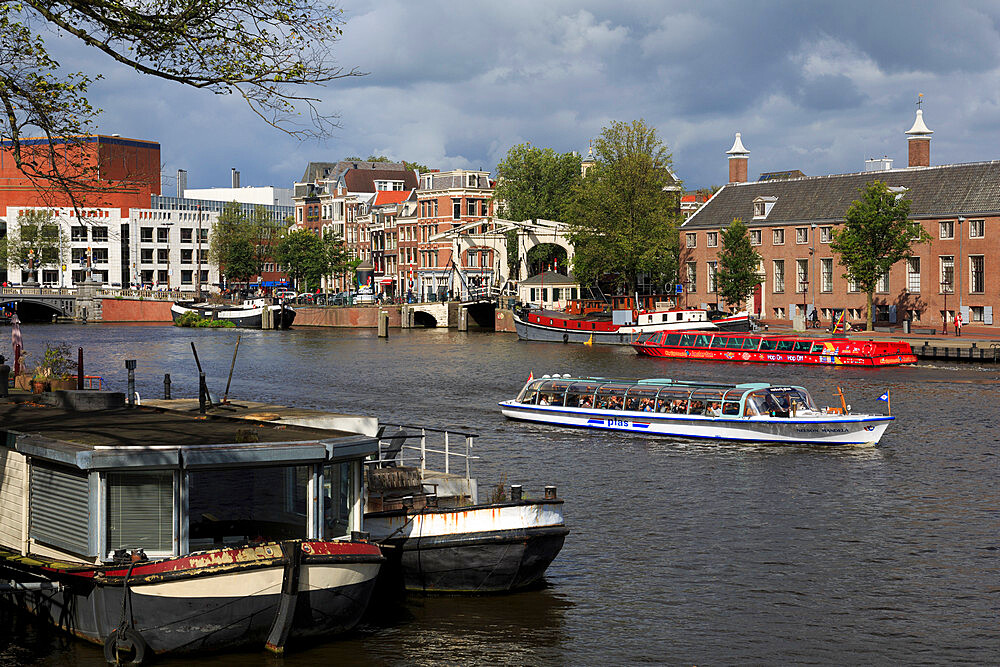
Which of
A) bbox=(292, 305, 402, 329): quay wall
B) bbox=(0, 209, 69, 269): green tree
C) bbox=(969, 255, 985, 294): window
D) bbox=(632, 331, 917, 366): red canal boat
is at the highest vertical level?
bbox=(0, 209, 69, 269): green tree

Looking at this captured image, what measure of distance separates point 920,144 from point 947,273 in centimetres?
1920

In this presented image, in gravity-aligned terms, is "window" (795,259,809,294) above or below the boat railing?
above

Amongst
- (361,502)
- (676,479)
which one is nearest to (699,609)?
(361,502)

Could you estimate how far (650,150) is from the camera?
369 feet

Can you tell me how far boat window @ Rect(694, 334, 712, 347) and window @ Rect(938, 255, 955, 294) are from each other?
24.6 meters

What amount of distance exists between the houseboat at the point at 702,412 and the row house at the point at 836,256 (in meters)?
53.2

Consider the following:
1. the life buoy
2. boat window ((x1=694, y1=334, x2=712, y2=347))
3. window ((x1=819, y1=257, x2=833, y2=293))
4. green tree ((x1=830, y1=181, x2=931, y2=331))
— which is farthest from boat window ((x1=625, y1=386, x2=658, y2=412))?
window ((x1=819, y1=257, x2=833, y2=293))

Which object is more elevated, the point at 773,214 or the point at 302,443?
the point at 773,214

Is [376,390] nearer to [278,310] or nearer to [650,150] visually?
[650,150]

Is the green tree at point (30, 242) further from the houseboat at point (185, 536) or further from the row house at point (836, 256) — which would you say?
the houseboat at point (185, 536)

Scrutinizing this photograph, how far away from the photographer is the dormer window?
114125 millimetres

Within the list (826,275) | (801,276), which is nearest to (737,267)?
(801,276)

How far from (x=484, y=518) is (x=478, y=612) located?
186 cm

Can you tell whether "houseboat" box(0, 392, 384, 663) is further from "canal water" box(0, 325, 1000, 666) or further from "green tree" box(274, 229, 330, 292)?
"green tree" box(274, 229, 330, 292)
